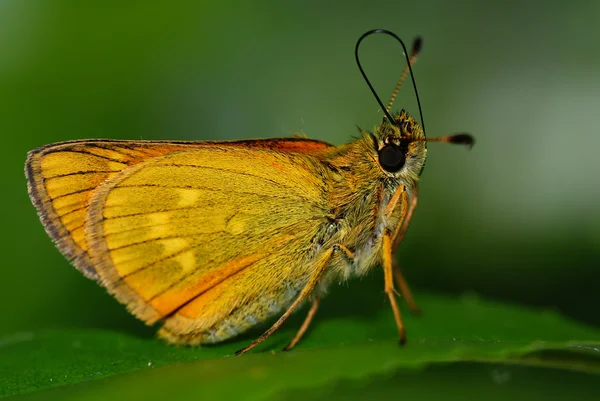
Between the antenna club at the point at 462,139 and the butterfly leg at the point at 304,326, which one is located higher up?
the antenna club at the point at 462,139

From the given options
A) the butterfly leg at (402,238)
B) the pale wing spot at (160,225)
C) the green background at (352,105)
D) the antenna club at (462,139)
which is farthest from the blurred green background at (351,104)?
the antenna club at (462,139)

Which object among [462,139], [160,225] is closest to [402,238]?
[462,139]

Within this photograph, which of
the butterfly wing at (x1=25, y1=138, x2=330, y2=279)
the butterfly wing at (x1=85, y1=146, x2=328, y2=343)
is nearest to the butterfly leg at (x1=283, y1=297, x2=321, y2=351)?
the butterfly wing at (x1=85, y1=146, x2=328, y2=343)

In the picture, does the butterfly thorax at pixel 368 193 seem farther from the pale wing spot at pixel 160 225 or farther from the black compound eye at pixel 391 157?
the pale wing spot at pixel 160 225

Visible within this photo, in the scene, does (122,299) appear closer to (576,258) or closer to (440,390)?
(440,390)

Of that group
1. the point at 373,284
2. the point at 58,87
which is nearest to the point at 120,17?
the point at 58,87
